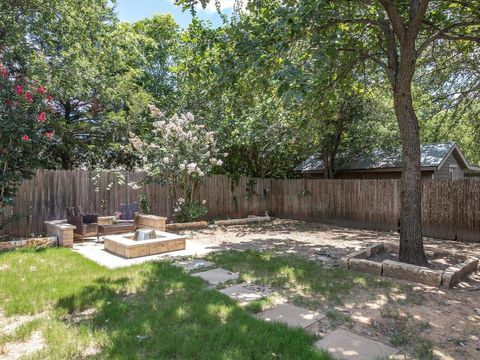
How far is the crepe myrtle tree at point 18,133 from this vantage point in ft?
21.3

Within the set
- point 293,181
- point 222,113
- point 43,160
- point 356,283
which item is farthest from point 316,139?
point 43,160

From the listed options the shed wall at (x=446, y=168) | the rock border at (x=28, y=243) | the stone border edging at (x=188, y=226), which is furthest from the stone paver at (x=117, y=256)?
the shed wall at (x=446, y=168)

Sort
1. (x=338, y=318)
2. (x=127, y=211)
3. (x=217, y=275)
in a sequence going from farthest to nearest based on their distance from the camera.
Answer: (x=127, y=211) < (x=217, y=275) < (x=338, y=318)

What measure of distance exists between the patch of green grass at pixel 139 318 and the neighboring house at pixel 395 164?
10570 mm

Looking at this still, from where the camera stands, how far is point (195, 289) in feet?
13.8

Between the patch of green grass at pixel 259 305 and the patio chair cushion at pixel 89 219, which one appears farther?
the patio chair cushion at pixel 89 219

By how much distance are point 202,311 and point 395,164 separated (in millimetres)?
11433

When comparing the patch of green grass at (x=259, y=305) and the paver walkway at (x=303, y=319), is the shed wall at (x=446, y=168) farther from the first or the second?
the patch of green grass at (x=259, y=305)

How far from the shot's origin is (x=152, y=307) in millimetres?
3631

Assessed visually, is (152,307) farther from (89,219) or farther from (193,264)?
(89,219)

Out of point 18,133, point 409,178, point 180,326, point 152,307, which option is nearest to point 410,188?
point 409,178

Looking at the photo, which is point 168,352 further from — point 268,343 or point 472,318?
point 472,318

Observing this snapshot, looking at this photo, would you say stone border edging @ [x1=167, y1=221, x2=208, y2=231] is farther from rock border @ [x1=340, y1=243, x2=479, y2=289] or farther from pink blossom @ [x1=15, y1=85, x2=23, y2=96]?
rock border @ [x1=340, y1=243, x2=479, y2=289]

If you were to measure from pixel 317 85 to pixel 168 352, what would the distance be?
223 inches
